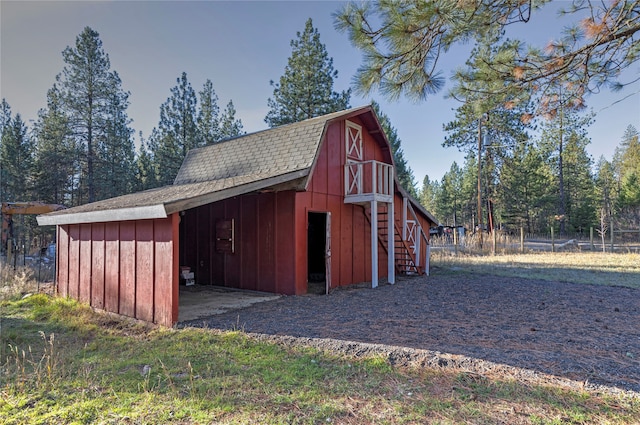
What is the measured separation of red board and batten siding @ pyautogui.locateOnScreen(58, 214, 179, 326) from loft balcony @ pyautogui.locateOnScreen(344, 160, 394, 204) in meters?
5.36

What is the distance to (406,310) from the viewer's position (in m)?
6.88

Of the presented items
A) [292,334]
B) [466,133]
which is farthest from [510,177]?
[292,334]

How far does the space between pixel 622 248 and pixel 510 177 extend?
1162 cm

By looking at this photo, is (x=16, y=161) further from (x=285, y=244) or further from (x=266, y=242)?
(x=285, y=244)

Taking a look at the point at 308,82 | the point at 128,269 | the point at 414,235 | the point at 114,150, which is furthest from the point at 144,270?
the point at 114,150

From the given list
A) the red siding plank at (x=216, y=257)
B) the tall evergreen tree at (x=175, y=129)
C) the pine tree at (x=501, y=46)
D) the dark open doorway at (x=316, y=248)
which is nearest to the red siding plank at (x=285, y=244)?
the red siding plank at (x=216, y=257)

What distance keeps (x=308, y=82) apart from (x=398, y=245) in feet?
43.5

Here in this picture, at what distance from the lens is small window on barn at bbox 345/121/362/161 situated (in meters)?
10.6

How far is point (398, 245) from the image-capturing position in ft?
40.9

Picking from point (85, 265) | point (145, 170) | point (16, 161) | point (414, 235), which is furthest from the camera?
point (145, 170)

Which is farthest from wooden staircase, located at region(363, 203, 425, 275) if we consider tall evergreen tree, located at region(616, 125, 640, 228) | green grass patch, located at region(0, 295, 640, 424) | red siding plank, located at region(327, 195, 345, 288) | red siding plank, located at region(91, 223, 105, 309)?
tall evergreen tree, located at region(616, 125, 640, 228)

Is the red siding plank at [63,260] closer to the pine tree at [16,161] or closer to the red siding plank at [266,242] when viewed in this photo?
the red siding plank at [266,242]

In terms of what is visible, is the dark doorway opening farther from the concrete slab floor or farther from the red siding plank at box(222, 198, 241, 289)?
the concrete slab floor

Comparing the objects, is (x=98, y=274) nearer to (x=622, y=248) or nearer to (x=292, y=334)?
(x=292, y=334)
